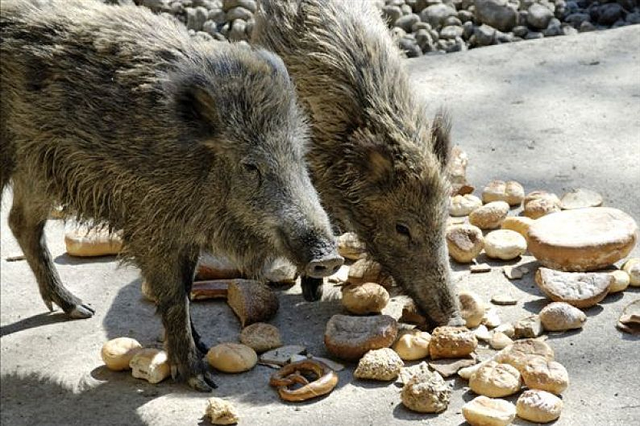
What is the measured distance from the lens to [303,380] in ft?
16.0

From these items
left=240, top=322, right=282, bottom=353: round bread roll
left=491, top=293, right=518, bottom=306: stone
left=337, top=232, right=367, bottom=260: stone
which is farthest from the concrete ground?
left=337, top=232, right=367, bottom=260: stone

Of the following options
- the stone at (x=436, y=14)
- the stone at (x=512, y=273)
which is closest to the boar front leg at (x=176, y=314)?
the stone at (x=512, y=273)

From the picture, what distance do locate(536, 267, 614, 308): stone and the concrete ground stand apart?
73mm

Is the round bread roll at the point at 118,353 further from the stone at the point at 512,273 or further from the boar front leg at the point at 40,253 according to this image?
the stone at the point at 512,273

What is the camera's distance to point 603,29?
9133mm

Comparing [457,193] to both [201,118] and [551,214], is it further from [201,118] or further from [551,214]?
[201,118]

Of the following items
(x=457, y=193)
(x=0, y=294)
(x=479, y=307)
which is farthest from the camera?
(x=457, y=193)

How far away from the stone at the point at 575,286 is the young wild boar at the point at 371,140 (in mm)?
435

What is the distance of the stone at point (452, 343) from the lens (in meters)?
4.92

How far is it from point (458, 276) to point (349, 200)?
2.18ft

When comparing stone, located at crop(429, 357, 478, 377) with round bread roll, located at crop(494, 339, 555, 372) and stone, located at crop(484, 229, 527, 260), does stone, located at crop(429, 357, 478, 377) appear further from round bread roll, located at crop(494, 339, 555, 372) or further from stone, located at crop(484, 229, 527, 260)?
stone, located at crop(484, 229, 527, 260)

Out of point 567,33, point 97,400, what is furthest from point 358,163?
point 567,33

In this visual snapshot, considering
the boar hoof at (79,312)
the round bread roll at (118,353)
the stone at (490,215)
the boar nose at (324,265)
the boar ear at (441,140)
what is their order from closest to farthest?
the boar nose at (324,265) → the round bread roll at (118,353) → the boar ear at (441,140) → the boar hoof at (79,312) → the stone at (490,215)

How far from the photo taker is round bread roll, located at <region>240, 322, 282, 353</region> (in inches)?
204
